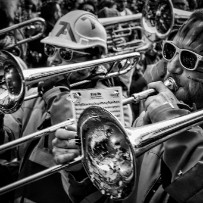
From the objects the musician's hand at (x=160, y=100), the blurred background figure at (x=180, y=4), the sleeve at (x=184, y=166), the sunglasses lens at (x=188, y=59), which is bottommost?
the blurred background figure at (x=180, y=4)

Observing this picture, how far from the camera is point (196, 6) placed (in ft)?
18.2

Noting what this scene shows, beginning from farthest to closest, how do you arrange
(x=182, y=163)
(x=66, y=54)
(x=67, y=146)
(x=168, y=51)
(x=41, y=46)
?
(x=41, y=46)
(x=66, y=54)
(x=168, y=51)
(x=67, y=146)
(x=182, y=163)

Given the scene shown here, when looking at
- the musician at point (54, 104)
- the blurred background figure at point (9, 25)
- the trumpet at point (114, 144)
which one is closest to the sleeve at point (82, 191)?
the trumpet at point (114, 144)

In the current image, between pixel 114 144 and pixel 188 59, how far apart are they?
2.36ft

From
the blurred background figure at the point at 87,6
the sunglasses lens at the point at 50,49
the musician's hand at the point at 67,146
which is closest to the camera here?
the musician's hand at the point at 67,146

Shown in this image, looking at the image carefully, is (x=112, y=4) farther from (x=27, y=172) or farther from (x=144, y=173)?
(x=144, y=173)

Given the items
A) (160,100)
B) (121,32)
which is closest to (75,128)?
(160,100)

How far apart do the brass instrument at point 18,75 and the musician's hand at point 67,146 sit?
458 millimetres

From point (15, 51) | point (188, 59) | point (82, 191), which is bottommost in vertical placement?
point (82, 191)

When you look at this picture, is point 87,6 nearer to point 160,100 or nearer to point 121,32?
point 121,32

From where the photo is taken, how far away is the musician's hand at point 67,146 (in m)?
1.66

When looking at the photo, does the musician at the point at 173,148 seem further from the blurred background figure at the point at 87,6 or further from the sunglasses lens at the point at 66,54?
the blurred background figure at the point at 87,6

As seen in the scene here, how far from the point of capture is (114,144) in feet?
4.82

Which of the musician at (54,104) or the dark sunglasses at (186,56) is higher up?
the dark sunglasses at (186,56)
